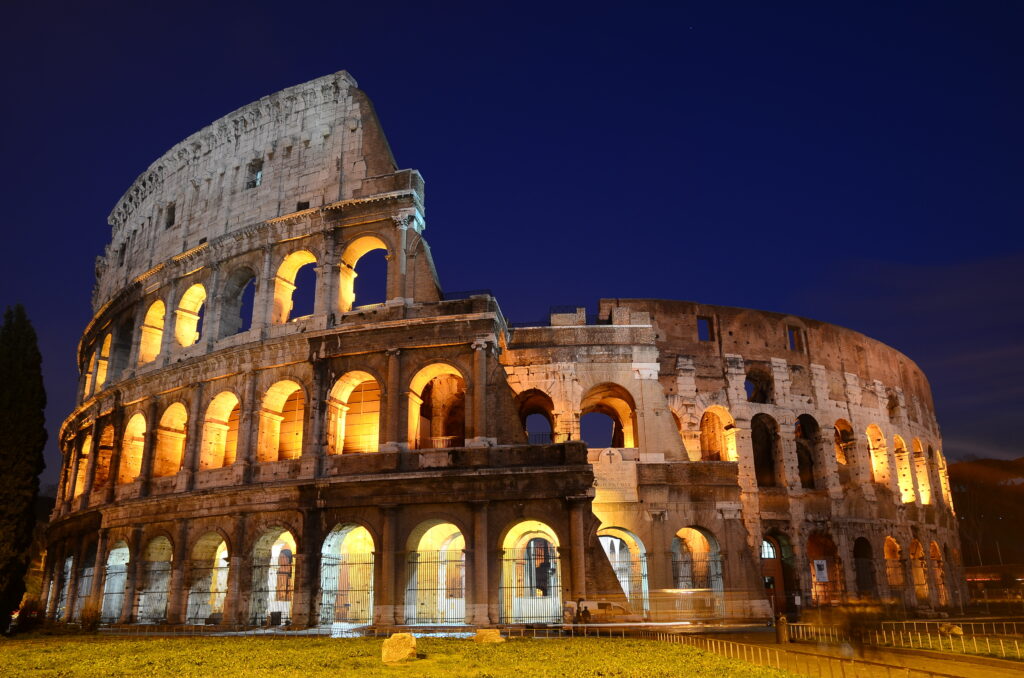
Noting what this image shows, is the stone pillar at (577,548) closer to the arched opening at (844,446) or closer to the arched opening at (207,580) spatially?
the arched opening at (207,580)

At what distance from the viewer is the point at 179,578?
19281mm

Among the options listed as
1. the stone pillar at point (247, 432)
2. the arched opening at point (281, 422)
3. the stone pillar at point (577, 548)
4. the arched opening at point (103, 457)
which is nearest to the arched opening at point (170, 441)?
the arched opening at point (103, 457)

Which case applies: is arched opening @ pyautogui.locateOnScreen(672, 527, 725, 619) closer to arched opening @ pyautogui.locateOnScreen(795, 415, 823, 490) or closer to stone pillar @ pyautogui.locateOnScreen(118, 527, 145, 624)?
arched opening @ pyautogui.locateOnScreen(795, 415, 823, 490)

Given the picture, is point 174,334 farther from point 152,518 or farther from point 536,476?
point 536,476

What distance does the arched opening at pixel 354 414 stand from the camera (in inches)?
757

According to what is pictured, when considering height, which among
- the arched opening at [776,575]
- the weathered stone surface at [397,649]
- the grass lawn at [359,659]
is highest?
the arched opening at [776,575]

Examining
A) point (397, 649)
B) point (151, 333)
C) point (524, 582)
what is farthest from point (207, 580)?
point (397, 649)

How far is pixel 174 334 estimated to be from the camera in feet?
74.4

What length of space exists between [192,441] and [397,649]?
12846 mm

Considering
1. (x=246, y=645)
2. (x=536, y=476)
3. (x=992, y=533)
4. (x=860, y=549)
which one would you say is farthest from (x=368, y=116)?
(x=992, y=533)

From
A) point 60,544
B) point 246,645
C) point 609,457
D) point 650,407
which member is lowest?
point 246,645

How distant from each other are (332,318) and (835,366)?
59.7ft

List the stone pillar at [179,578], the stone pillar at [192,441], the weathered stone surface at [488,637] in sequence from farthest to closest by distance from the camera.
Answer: the stone pillar at [192,441] → the stone pillar at [179,578] → the weathered stone surface at [488,637]

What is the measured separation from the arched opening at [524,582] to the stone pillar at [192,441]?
8839mm
